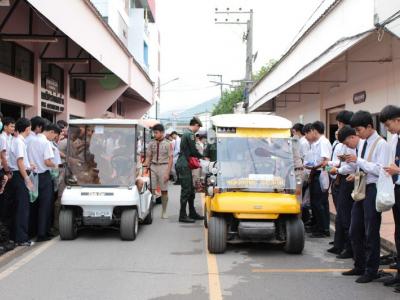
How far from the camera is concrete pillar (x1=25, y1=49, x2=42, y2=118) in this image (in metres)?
14.2

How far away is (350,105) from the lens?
15664 mm

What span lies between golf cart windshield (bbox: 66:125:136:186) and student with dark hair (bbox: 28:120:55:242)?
1.41 feet

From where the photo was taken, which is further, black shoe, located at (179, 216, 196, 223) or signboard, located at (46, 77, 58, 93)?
signboard, located at (46, 77, 58, 93)

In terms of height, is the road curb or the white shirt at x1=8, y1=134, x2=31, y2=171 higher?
the white shirt at x1=8, y1=134, x2=31, y2=171

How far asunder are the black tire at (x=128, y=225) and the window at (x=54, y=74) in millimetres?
7702

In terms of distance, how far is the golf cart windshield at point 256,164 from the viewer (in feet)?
26.9

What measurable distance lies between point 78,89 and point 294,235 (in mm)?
14484

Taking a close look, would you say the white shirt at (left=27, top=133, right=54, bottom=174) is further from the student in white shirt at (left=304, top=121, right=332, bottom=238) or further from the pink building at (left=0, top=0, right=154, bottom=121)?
the student in white shirt at (left=304, top=121, right=332, bottom=238)

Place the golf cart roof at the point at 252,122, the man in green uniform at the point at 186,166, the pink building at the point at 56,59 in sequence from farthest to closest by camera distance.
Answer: the pink building at the point at 56,59
the man in green uniform at the point at 186,166
the golf cart roof at the point at 252,122

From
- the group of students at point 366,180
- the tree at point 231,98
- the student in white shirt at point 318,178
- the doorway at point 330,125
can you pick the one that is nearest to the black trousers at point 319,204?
the student in white shirt at point 318,178

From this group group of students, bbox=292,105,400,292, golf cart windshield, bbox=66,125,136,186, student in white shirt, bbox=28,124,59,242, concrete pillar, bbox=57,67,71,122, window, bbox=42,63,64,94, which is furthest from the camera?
concrete pillar, bbox=57,67,71,122

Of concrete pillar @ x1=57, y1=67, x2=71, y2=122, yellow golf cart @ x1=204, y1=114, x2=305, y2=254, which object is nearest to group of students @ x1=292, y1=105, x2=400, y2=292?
yellow golf cart @ x1=204, y1=114, x2=305, y2=254

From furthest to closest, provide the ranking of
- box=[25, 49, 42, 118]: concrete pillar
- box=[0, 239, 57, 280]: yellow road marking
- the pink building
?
box=[25, 49, 42, 118]: concrete pillar → the pink building → box=[0, 239, 57, 280]: yellow road marking

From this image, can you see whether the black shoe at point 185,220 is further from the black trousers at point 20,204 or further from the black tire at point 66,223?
the black trousers at point 20,204
